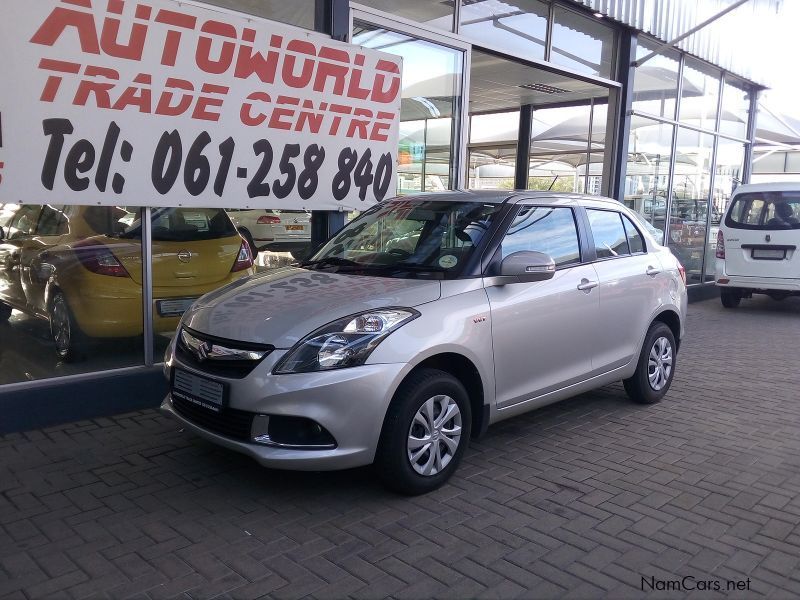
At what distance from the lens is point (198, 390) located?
382cm

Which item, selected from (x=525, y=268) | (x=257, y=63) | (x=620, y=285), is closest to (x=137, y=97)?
(x=257, y=63)

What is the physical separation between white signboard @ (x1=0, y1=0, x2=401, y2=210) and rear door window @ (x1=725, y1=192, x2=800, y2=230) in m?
7.26

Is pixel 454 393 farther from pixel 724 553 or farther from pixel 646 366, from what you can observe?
pixel 646 366

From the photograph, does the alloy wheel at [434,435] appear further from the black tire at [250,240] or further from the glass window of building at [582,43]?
the glass window of building at [582,43]

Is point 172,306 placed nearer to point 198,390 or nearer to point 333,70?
point 198,390

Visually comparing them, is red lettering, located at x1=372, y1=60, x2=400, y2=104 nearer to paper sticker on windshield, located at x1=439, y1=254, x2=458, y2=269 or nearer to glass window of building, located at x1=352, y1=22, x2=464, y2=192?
glass window of building, located at x1=352, y1=22, x2=464, y2=192

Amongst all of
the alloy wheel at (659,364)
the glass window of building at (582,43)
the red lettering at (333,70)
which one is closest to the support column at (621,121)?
the glass window of building at (582,43)

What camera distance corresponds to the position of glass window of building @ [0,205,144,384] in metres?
4.96

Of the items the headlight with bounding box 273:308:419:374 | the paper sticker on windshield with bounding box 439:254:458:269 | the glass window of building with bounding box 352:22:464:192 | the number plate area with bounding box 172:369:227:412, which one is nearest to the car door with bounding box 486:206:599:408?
the paper sticker on windshield with bounding box 439:254:458:269

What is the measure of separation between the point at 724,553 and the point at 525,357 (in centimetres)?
156

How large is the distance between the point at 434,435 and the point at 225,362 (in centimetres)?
121

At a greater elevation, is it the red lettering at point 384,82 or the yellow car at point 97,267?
the red lettering at point 384,82

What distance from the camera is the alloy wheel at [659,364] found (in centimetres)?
576

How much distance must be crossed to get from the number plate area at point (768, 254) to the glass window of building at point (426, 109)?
19.4ft
